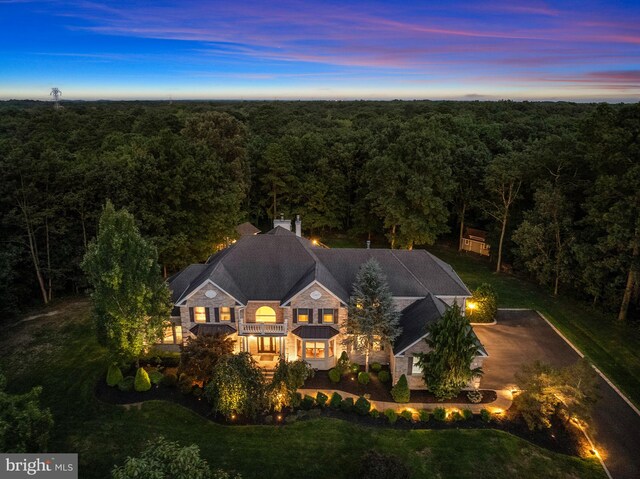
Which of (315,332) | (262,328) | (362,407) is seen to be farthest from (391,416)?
(262,328)

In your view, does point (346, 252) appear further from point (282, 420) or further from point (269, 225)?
point (269, 225)

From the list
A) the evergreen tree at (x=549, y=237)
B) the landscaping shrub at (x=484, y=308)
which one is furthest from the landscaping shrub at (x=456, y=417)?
the evergreen tree at (x=549, y=237)

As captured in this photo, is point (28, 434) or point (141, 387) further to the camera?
point (141, 387)

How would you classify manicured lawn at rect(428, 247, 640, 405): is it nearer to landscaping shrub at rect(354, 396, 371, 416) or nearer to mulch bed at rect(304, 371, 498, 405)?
mulch bed at rect(304, 371, 498, 405)

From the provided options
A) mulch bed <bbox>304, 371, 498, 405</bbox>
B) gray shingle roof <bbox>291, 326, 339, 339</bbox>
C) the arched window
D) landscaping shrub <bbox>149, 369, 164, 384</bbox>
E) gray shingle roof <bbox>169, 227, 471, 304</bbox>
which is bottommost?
mulch bed <bbox>304, 371, 498, 405</bbox>

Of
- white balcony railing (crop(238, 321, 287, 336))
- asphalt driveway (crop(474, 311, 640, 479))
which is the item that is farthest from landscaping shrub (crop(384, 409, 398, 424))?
white balcony railing (crop(238, 321, 287, 336))

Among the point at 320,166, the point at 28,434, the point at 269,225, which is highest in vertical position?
the point at 320,166

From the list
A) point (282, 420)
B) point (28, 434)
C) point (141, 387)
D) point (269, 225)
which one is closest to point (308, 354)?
point (282, 420)
